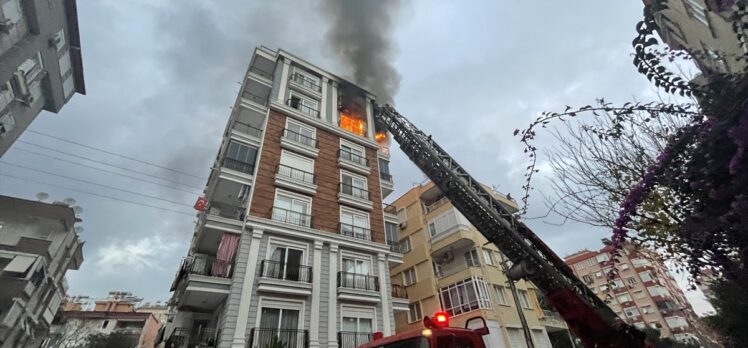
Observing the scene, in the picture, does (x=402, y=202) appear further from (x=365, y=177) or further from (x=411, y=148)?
(x=411, y=148)

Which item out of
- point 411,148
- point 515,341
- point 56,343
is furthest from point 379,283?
point 56,343

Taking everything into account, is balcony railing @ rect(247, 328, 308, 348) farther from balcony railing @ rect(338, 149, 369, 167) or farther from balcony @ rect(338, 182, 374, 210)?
balcony railing @ rect(338, 149, 369, 167)

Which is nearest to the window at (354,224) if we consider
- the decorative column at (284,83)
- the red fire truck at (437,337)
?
the decorative column at (284,83)

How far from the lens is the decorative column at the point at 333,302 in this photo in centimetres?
1449

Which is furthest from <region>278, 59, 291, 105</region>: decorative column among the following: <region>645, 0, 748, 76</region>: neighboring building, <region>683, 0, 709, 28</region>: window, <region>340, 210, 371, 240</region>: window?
<region>683, 0, 709, 28</region>: window

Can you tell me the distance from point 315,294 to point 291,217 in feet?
14.0

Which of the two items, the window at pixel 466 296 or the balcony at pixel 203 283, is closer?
the balcony at pixel 203 283

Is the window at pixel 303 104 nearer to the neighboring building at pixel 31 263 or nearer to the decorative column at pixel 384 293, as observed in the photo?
the decorative column at pixel 384 293

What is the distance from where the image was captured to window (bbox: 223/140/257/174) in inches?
690

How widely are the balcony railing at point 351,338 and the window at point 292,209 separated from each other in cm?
574

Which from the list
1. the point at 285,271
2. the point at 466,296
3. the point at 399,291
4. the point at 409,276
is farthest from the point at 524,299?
the point at 285,271

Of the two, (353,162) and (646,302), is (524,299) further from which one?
(646,302)

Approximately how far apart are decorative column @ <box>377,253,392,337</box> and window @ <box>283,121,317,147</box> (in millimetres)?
8518

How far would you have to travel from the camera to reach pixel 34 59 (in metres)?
17.2
